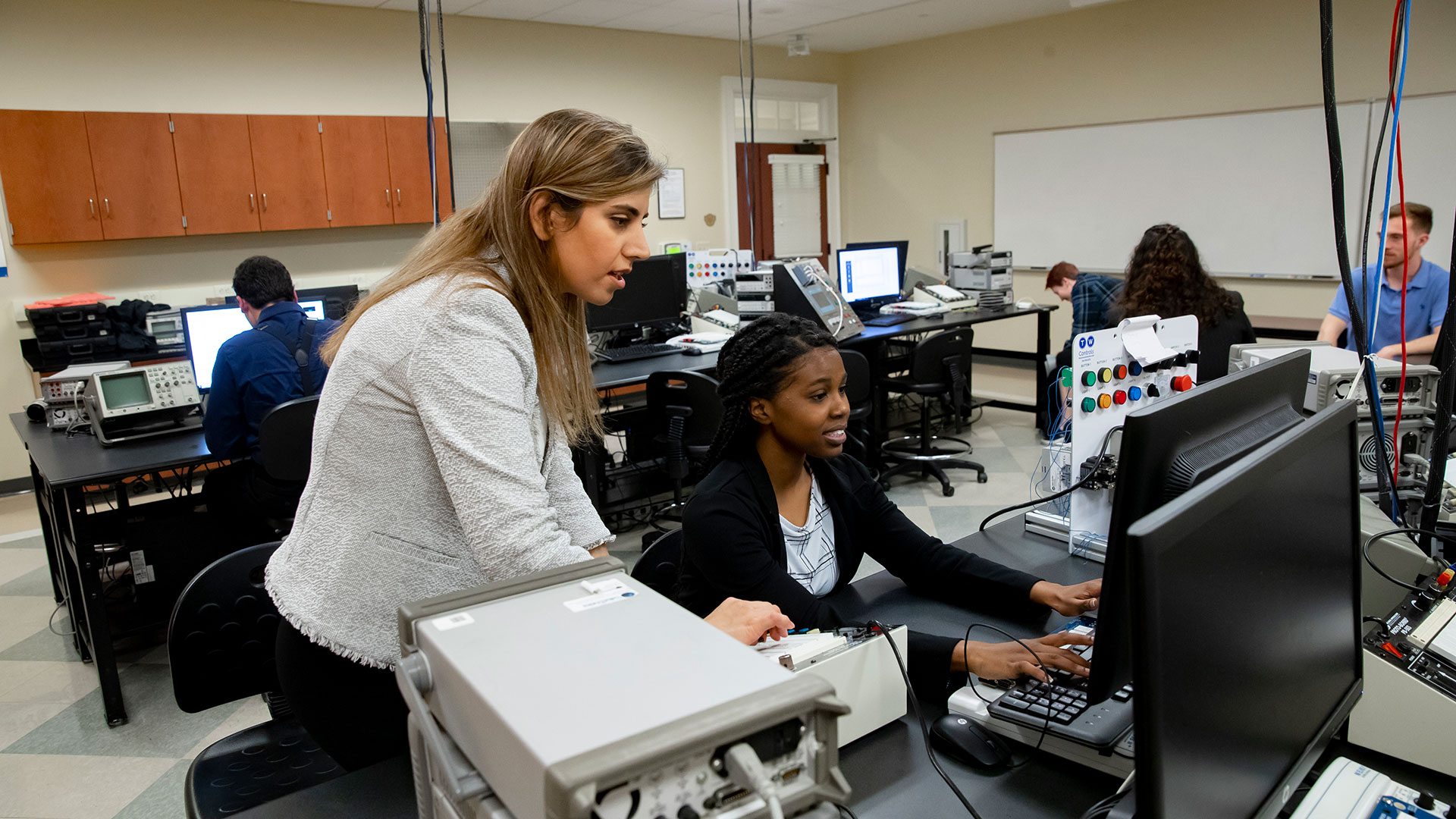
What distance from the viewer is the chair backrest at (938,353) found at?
4.48m

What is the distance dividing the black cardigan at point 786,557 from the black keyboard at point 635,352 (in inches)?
101

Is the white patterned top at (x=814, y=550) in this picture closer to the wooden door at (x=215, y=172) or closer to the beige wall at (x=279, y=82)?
the wooden door at (x=215, y=172)

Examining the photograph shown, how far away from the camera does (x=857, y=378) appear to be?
3844mm

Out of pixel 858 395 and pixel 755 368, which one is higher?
pixel 755 368

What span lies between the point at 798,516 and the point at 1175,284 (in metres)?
2.38

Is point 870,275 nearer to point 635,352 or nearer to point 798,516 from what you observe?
point 635,352

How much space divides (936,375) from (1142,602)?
405cm

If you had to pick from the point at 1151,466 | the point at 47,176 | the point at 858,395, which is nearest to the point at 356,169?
the point at 47,176

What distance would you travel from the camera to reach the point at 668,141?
7.13 metres

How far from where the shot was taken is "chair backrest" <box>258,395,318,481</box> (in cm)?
269

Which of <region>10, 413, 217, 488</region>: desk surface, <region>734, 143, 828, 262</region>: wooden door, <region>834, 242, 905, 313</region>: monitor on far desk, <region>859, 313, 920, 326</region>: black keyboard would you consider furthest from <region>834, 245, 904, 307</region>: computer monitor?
<region>10, 413, 217, 488</region>: desk surface

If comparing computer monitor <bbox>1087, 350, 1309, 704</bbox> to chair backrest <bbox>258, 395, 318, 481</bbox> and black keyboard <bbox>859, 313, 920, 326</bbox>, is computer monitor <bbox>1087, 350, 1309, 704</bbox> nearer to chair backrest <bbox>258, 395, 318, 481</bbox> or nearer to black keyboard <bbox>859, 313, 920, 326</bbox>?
chair backrest <bbox>258, 395, 318, 481</bbox>

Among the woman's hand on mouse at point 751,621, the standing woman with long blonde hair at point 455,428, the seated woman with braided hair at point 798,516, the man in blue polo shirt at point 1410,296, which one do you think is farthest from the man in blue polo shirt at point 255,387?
the man in blue polo shirt at point 1410,296

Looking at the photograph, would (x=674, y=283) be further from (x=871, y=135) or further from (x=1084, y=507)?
(x=871, y=135)
